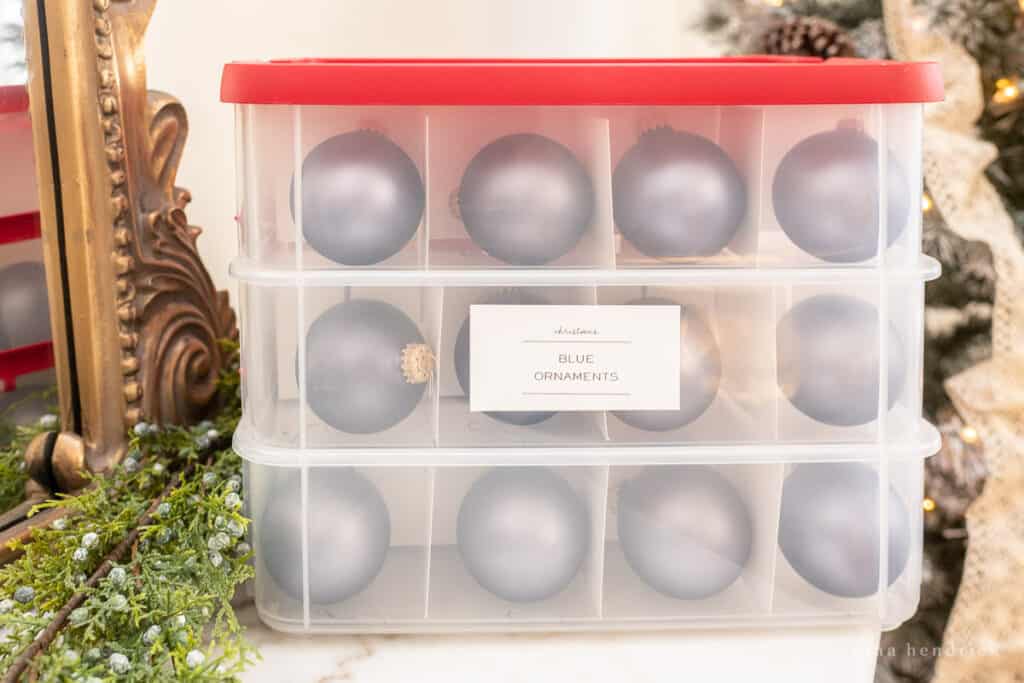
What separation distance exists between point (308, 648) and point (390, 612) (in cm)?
6

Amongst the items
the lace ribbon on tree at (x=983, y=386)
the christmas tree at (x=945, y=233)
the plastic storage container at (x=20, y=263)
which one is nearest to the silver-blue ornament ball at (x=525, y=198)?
the plastic storage container at (x=20, y=263)

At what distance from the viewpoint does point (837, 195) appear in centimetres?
61

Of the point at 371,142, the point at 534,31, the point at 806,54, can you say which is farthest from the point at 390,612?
the point at 806,54

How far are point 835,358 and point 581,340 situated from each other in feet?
0.56

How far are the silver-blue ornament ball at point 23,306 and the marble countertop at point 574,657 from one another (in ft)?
1.00

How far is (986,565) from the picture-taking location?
4.02ft

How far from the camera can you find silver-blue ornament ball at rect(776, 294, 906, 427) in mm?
632

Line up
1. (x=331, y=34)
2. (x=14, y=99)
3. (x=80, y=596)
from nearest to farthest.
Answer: (x=80, y=596), (x=14, y=99), (x=331, y=34)

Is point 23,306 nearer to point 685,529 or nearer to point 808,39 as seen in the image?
point 685,529

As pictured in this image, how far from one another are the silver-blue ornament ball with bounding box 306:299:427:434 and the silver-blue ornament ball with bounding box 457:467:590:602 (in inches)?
3.5

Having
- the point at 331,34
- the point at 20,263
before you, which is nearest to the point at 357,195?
the point at 20,263

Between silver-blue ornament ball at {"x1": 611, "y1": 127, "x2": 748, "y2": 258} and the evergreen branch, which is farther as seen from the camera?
silver-blue ornament ball at {"x1": 611, "y1": 127, "x2": 748, "y2": 258}

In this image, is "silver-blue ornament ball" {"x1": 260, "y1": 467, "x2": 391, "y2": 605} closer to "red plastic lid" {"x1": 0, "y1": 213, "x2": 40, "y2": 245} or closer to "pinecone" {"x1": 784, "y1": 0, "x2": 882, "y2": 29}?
"red plastic lid" {"x1": 0, "y1": 213, "x2": 40, "y2": 245}

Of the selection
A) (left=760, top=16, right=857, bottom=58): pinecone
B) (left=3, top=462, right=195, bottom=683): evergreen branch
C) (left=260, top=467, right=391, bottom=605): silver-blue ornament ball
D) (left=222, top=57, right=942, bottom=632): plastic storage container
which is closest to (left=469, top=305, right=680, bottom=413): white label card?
(left=222, top=57, right=942, bottom=632): plastic storage container
